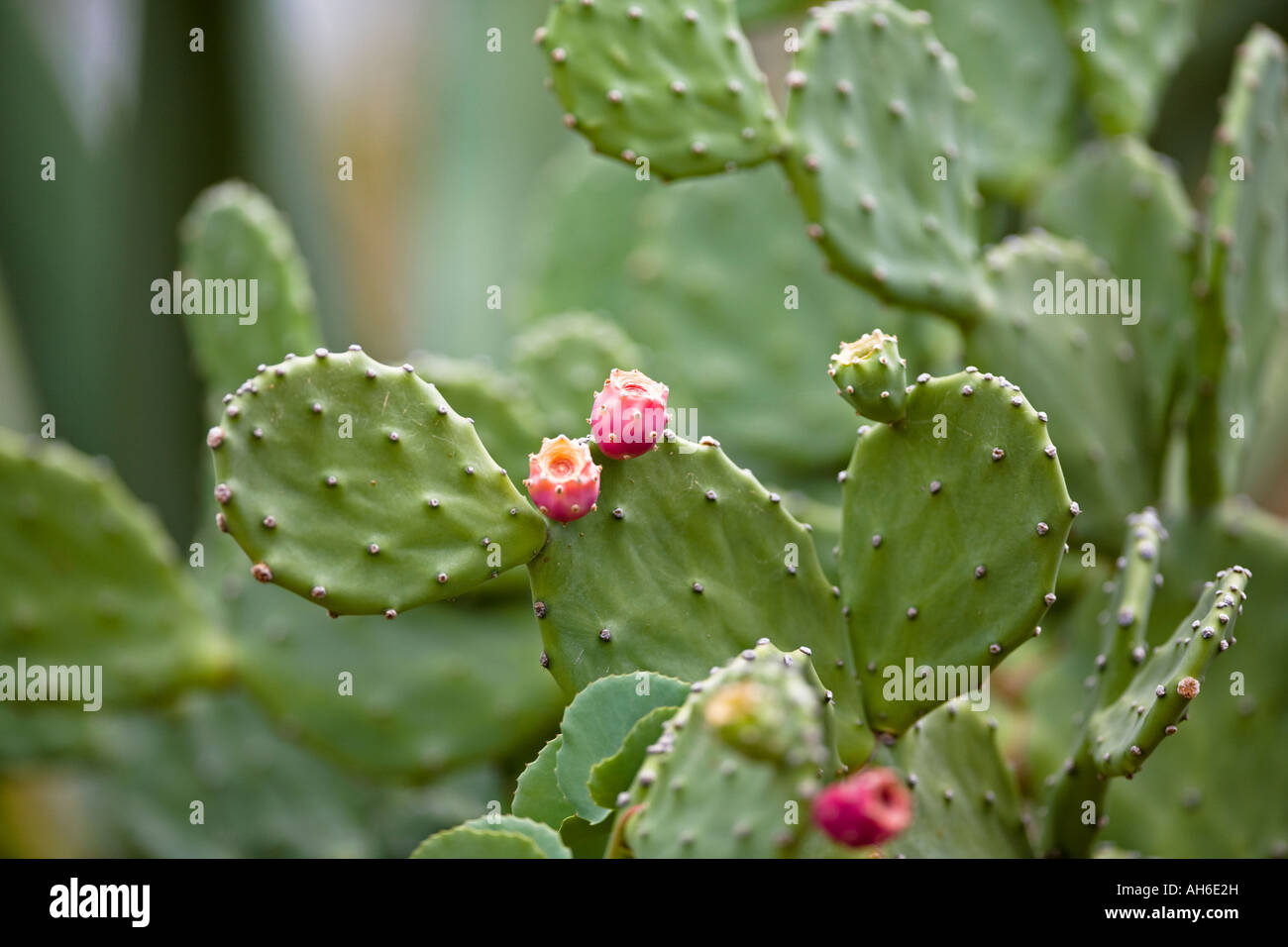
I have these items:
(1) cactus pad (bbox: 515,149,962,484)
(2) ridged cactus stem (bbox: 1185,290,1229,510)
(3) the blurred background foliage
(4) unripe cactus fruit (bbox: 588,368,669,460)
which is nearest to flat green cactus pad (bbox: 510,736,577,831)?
(4) unripe cactus fruit (bbox: 588,368,669,460)

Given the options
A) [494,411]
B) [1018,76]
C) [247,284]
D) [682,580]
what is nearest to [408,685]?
[494,411]

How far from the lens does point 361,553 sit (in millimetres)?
731

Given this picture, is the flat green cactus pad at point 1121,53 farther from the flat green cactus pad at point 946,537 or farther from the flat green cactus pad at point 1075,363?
the flat green cactus pad at point 946,537

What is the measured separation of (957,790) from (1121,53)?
85 cm

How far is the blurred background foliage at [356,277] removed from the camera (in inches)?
53.0

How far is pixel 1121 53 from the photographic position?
1.28 meters

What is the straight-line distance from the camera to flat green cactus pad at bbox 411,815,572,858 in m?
0.62

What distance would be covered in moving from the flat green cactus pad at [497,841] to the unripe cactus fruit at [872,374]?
0.30 metres

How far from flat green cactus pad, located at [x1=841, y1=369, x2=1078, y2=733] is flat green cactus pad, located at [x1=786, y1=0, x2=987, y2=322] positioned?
292 mm

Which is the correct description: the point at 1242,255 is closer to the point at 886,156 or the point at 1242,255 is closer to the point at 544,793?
the point at 886,156

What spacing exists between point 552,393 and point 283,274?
1.03 ft

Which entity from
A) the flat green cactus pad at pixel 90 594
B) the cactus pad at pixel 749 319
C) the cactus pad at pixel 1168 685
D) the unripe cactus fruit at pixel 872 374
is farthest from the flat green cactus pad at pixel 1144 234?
the flat green cactus pad at pixel 90 594
